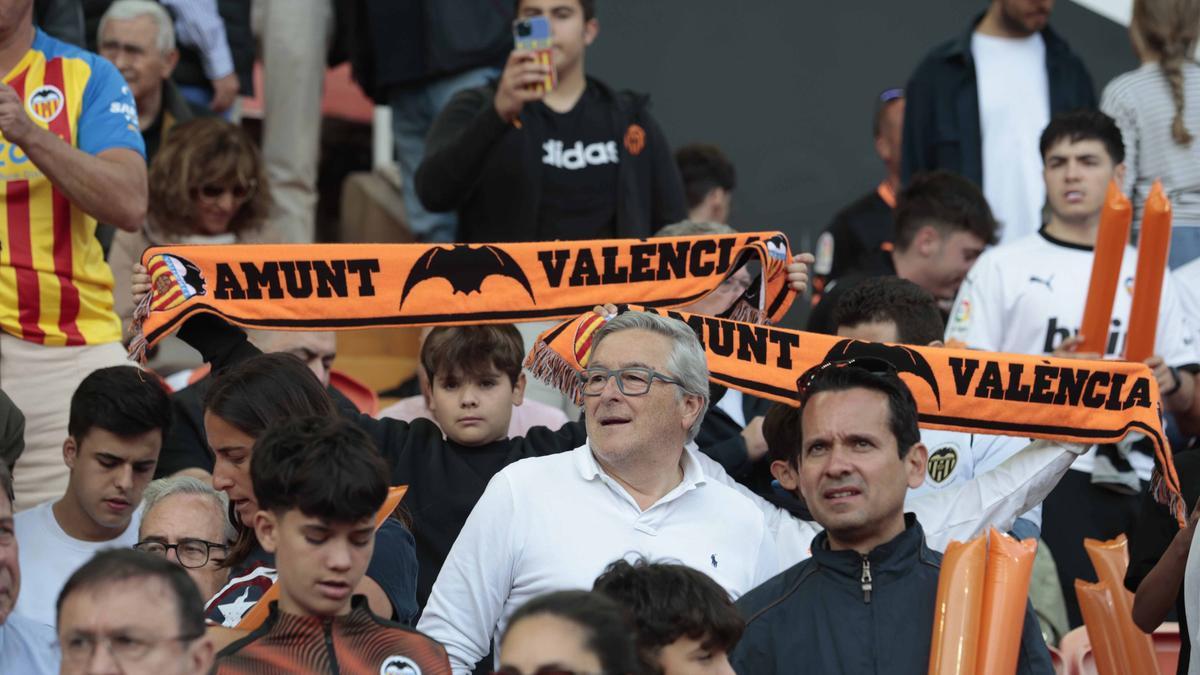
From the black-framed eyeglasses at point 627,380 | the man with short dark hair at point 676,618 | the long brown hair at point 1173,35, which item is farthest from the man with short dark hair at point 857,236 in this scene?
the man with short dark hair at point 676,618

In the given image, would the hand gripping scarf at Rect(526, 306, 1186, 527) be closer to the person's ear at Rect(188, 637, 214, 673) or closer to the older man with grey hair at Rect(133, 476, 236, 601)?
the older man with grey hair at Rect(133, 476, 236, 601)

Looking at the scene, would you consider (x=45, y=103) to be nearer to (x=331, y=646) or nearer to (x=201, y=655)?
(x=331, y=646)

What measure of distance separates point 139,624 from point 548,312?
8.47ft

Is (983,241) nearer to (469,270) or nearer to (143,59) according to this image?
(469,270)

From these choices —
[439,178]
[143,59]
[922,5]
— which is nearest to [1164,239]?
[439,178]

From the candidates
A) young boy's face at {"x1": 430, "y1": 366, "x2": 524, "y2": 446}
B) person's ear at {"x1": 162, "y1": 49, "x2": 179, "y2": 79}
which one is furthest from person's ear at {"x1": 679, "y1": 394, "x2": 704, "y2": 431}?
person's ear at {"x1": 162, "y1": 49, "x2": 179, "y2": 79}

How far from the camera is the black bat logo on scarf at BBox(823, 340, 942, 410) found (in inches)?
226

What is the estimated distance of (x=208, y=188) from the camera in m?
7.51

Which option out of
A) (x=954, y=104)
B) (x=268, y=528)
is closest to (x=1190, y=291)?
(x=954, y=104)

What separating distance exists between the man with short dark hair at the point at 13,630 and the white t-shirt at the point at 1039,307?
4.02 meters

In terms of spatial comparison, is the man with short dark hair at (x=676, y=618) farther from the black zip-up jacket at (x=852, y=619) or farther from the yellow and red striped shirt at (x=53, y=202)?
the yellow and red striped shirt at (x=53, y=202)

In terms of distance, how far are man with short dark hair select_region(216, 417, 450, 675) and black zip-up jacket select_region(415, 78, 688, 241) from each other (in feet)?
12.0

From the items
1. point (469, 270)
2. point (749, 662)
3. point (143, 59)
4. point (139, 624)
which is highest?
point (143, 59)

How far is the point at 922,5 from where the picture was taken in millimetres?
11742
